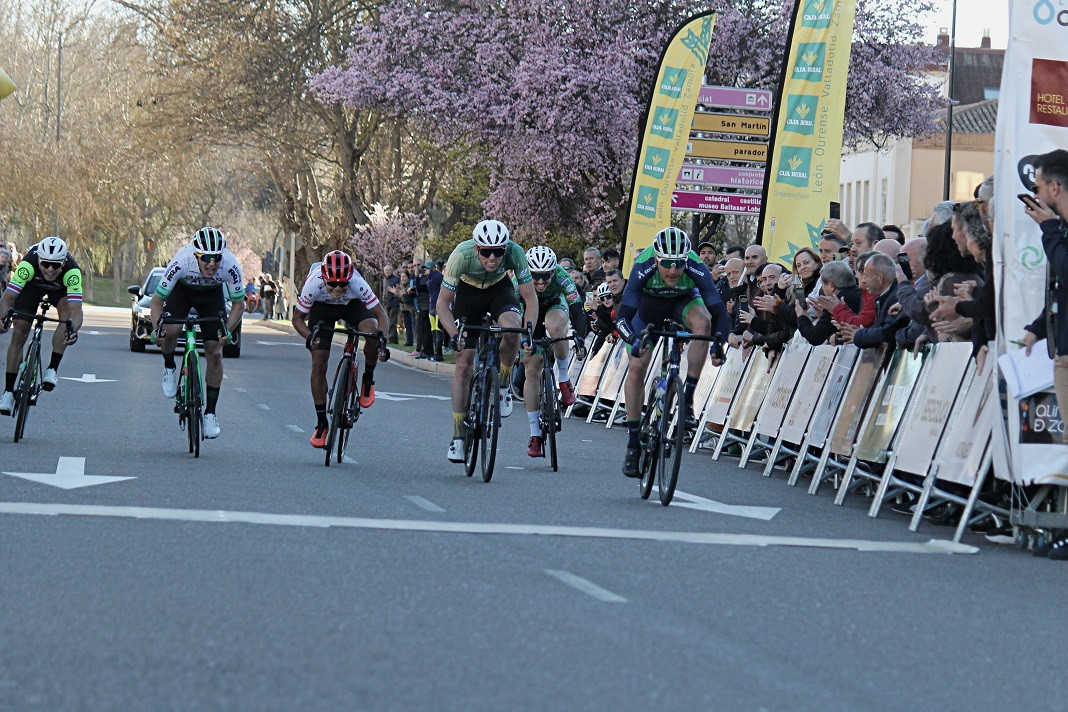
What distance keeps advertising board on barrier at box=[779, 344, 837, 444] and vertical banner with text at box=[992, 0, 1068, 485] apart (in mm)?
3504

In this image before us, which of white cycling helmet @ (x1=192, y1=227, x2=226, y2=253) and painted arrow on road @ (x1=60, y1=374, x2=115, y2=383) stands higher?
white cycling helmet @ (x1=192, y1=227, x2=226, y2=253)

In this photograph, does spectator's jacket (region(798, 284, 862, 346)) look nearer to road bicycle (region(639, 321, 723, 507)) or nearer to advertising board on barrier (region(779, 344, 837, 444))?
advertising board on barrier (region(779, 344, 837, 444))

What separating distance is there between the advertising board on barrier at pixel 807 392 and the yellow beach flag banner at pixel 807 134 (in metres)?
6.24

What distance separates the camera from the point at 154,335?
1458 cm

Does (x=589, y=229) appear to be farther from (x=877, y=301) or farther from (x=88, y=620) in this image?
(x=88, y=620)

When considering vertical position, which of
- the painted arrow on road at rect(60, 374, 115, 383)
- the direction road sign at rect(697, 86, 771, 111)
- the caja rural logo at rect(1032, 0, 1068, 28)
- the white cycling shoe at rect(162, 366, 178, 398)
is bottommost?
the painted arrow on road at rect(60, 374, 115, 383)

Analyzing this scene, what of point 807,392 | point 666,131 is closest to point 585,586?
point 807,392

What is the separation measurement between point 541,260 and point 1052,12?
18.0 feet

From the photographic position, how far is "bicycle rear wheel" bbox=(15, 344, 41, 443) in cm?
1509

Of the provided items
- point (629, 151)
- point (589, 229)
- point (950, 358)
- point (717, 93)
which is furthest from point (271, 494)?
point (589, 229)

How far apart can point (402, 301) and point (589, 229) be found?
5231 millimetres

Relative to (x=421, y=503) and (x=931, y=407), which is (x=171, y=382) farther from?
(x=931, y=407)

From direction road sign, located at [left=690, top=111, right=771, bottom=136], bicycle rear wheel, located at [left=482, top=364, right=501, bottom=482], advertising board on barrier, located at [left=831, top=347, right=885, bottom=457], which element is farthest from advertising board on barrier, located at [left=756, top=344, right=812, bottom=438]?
direction road sign, located at [left=690, top=111, right=771, bottom=136]

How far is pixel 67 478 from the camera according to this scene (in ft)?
39.7
